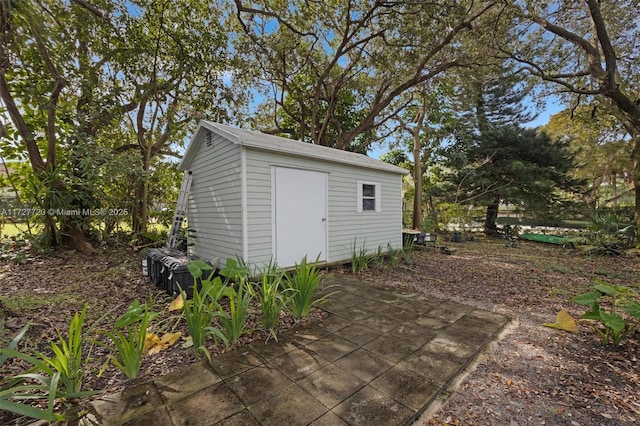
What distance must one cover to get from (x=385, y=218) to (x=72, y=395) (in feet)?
20.0

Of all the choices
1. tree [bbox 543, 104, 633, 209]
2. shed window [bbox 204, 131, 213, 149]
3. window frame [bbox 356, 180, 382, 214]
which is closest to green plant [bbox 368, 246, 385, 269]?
window frame [bbox 356, 180, 382, 214]

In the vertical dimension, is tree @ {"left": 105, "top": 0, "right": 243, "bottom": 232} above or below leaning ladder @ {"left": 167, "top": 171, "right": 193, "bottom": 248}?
above

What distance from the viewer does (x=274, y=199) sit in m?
4.48

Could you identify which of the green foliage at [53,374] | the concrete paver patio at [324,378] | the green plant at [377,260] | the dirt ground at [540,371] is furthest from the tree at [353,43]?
the green foliage at [53,374]

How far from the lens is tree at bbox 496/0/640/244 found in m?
6.76

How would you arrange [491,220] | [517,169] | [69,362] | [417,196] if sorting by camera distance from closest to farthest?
[69,362], [517,169], [417,196], [491,220]

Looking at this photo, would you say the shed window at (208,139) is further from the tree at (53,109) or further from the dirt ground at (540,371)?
the dirt ground at (540,371)

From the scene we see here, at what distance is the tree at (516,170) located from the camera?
11039 millimetres

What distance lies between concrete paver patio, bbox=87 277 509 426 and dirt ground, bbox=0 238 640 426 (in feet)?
0.58

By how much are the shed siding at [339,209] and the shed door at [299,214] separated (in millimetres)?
137

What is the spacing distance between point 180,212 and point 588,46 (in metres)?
10.5

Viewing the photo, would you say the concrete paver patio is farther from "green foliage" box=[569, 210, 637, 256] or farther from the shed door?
"green foliage" box=[569, 210, 637, 256]

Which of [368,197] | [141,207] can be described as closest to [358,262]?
[368,197]

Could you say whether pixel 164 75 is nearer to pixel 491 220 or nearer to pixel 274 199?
pixel 274 199
